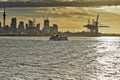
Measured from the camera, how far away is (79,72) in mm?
86562

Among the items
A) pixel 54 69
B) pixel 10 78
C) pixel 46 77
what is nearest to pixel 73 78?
pixel 46 77

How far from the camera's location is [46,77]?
258 ft

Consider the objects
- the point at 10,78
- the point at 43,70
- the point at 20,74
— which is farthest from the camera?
the point at 43,70

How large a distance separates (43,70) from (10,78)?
46.5ft

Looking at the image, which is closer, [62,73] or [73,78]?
[73,78]

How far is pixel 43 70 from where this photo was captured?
89.9 metres

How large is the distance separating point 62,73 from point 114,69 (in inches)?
485

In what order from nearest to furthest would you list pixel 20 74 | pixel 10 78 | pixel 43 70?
pixel 10 78
pixel 20 74
pixel 43 70

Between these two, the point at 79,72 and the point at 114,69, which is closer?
the point at 79,72

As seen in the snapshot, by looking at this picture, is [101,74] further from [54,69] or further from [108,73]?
[54,69]

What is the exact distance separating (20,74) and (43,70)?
8578mm

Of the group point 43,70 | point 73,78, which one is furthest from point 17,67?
point 73,78

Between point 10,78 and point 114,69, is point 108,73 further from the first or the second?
point 10,78

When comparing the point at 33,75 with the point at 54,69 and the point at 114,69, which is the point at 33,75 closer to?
the point at 54,69
